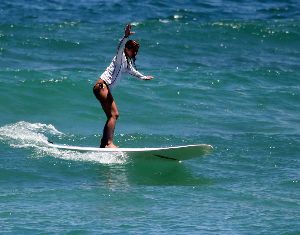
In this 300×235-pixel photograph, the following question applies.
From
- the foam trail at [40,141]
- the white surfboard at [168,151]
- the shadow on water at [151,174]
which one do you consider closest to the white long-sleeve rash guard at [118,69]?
the white surfboard at [168,151]

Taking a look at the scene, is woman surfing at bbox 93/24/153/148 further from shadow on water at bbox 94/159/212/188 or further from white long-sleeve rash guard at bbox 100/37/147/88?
shadow on water at bbox 94/159/212/188

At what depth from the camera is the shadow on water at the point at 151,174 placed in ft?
44.5

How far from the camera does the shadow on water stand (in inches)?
534

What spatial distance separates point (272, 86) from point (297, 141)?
5573 mm

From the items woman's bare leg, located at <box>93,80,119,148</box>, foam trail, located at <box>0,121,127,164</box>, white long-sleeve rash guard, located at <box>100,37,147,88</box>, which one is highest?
white long-sleeve rash guard, located at <box>100,37,147,88</box>

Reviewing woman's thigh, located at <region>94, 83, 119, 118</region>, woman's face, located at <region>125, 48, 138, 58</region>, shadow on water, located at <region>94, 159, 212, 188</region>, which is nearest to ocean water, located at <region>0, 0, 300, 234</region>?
shadow on water, located at <region>94, 159, 212, 188</region>

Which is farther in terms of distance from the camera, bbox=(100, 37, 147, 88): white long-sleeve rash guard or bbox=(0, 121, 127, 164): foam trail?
bbox=(0, 121, 127, 164): foam trail

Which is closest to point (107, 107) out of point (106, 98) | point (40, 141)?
point (106, 98)

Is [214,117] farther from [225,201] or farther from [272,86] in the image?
[225,201]

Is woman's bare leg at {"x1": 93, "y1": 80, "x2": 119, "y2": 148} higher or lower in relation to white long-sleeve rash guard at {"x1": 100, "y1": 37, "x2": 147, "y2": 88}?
lower

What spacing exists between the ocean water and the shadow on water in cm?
2

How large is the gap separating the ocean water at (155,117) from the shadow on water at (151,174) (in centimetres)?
2

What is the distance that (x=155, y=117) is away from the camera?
736 inches

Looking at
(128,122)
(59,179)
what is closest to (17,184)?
(59,179)
